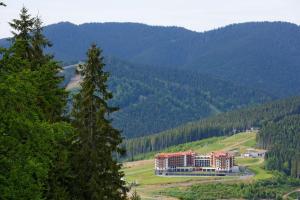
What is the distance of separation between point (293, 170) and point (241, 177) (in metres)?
20.6

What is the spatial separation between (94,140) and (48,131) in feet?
28.1

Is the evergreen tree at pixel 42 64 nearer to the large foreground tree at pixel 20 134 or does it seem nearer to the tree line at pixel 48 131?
the tree line at pixel 48 131

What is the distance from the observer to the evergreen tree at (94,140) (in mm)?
29500

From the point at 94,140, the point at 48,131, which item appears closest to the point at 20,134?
the point at 48,131

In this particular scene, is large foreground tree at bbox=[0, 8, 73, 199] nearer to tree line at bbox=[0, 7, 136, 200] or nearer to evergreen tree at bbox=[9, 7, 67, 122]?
tree line at bbox=[0, 7, 136, 200]

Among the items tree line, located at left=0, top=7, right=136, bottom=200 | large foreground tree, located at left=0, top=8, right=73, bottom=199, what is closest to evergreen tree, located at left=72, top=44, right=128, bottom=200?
tree line, located at left=0, top=7, right=136, bottom=200

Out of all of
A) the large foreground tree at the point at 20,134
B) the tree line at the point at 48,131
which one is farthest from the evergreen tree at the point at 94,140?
the large foreground tree at the point at 20,134

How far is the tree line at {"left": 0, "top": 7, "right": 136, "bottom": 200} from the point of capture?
20.5 meters

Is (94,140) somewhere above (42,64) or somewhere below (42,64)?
below

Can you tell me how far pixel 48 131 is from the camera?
21.8 metres

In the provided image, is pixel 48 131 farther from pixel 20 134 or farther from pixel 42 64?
pixel 42 64

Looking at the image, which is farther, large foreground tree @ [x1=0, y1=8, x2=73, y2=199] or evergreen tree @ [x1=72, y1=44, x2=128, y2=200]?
evergreen tree @ [x1=72, y1=44, x2=128, y2=200]

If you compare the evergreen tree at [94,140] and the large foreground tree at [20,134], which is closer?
the large foreground tree at [20,134]

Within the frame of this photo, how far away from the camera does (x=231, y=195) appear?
510ft
